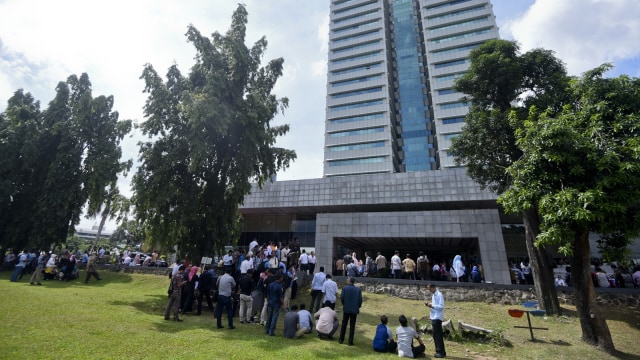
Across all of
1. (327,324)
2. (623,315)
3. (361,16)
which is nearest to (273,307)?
(327,324)

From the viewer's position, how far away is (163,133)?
46.8 feet

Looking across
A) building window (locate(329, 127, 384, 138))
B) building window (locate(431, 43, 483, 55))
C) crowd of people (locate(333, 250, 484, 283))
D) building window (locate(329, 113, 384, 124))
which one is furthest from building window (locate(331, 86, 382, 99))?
crowd of people (locate(333, 250, 484, 283))

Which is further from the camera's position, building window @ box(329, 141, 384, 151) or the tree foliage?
building window @ box(329, 141, 384, 151)

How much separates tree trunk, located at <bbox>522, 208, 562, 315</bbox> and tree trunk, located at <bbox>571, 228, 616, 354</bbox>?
11.1ft

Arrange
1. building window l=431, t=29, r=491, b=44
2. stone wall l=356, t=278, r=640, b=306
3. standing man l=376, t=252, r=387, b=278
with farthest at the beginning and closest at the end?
building window l=431, t=29, r=491, b=44 < standing man l=376, t=252, r=387, b=278 < stone wall l=356, t=278, r=640, b=306

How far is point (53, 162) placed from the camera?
65.2ft

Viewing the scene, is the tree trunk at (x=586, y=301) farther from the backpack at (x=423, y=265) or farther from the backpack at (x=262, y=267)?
the backpack at (x=262, y=267)

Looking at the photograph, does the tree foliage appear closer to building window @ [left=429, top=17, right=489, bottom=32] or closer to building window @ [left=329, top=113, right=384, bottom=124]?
building window @ [left=329, top=113, right=384, bottom=124]

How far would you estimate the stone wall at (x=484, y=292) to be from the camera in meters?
13.1

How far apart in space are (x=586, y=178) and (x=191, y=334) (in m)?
12.3

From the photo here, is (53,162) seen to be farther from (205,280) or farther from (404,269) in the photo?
(404,269)

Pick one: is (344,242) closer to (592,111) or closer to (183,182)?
(183,182)

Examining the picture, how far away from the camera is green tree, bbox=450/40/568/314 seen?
13039mm

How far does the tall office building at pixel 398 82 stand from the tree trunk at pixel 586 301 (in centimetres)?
4158
